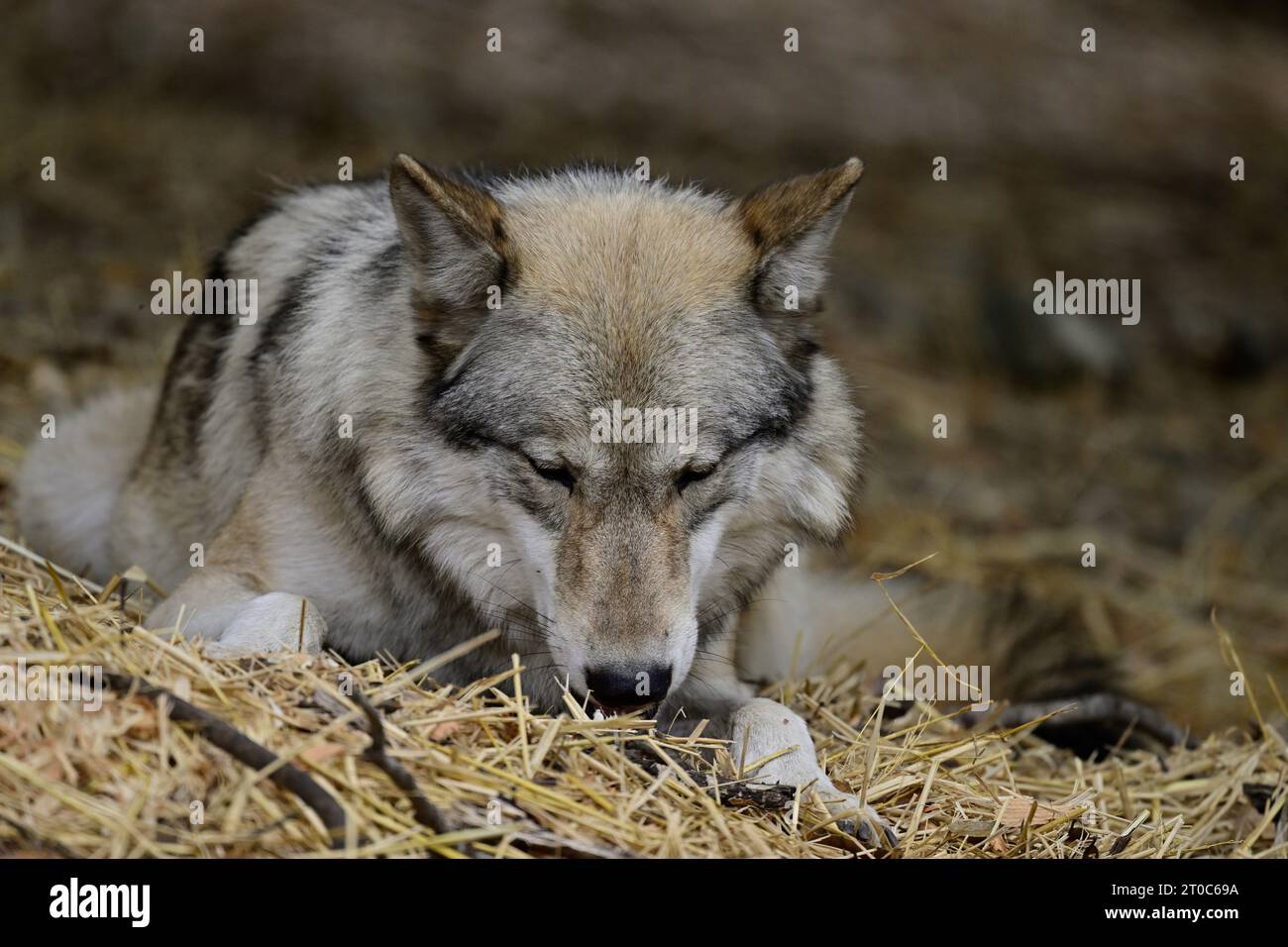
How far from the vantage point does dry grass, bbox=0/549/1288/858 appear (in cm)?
277

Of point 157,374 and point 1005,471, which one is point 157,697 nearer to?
point 157,374

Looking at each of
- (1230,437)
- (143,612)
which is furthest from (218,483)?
(1230,437)

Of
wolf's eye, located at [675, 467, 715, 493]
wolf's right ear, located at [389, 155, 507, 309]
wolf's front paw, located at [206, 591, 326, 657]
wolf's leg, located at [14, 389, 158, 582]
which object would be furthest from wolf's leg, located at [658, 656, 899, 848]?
wolf's leg, located at [14, 389, 158, 582]

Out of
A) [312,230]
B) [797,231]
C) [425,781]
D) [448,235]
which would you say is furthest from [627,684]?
[312,230]

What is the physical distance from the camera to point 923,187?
1149cm

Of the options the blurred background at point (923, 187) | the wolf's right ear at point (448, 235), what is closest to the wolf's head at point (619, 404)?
the wolf's right ear at point (448, 235)

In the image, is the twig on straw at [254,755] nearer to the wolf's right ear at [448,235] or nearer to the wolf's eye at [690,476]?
the wolf's eye at [690,476]

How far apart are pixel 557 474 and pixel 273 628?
95 cm

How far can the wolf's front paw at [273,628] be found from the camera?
360 cm

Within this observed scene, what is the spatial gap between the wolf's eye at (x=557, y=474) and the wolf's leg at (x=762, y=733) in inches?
34.9

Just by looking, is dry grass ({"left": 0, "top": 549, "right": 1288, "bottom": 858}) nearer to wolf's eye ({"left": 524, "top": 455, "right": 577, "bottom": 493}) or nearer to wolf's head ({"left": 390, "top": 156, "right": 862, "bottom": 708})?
wolf's head ({"left": 390, "top": 156, "right": 862, "bottom": 708})

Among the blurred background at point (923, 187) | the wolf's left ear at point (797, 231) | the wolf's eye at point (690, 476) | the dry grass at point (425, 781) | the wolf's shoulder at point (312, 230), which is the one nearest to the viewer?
the dry grass at point (425, 781)

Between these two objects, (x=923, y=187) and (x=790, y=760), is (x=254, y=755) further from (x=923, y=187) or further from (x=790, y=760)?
(x=923, y=187)

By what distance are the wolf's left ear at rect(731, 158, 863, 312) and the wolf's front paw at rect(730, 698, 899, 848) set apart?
1.25 metres
